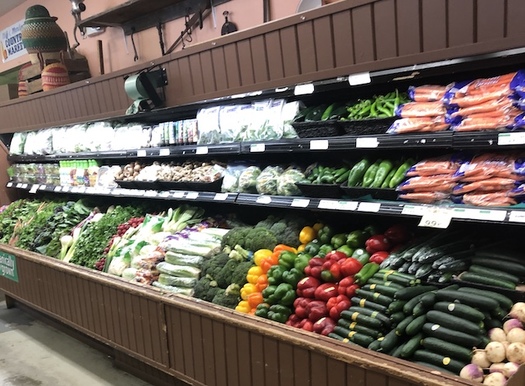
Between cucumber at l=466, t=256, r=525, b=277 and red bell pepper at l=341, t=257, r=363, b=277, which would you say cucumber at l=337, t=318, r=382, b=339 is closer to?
red bell pepper at l=341, t=257, r=363, b=277

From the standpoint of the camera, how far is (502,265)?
86.7 inches

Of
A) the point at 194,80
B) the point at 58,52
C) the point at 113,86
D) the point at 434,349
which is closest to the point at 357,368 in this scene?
the point at 434,349

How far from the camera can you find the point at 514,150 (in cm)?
220

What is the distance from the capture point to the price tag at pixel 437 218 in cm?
221

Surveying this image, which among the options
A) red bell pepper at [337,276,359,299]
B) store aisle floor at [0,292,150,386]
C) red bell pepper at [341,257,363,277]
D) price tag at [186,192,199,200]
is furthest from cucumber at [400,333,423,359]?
store aisle floor at [0,292,150,386]

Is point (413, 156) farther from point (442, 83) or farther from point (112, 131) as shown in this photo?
Answer: point (112, 131)

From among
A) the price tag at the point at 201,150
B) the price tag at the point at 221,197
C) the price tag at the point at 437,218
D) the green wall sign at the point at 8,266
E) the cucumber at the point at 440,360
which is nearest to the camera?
the cucumber at the point at 440,360

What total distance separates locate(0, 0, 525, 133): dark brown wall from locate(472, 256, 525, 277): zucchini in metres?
0.95

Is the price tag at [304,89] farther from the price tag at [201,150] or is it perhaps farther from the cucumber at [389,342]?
the cucumber at [389,342]

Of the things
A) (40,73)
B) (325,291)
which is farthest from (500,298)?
(40,73)

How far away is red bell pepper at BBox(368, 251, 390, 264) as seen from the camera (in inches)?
105

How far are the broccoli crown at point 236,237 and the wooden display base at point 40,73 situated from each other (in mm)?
3704

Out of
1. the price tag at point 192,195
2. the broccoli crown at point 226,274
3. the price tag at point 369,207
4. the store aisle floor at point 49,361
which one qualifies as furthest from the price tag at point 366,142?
the store aisle floor at point 49,361

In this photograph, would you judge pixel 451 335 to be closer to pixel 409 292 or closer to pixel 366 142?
pixel 409 292
